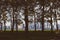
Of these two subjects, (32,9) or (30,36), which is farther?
(32,9)

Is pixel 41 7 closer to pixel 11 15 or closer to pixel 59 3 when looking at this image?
pixel 59 3

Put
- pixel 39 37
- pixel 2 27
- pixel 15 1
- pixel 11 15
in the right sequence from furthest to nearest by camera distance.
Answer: pixel 2 27 → pixel 11 15 → pixel 15 1 → pixel 39 37

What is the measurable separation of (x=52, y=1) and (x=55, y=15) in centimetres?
255

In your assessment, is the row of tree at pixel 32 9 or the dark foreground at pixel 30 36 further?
the row of tree at pixel 32 9

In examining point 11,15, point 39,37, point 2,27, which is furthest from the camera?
point 2,27

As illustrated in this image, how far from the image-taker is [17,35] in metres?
23.8

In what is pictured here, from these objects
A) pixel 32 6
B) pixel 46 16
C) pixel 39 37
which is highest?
pixel 32 6

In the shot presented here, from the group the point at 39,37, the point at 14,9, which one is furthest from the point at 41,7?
the point at 39,37

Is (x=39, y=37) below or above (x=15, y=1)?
below

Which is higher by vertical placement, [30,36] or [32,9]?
[32,9]

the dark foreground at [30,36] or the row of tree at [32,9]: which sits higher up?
the row of tree at [32,9]

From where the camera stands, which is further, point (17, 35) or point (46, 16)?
point (46, 16)

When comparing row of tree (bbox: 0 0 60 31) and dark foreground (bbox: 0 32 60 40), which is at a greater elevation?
row of tree (bbox: 0 0 60 31)

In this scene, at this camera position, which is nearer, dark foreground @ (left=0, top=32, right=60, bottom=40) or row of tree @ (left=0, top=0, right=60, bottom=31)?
dark foreground @ (left=0, top=32, right=60, bottom=40)
